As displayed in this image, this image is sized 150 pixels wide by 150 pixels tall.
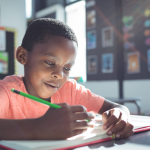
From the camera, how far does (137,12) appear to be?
3107mm

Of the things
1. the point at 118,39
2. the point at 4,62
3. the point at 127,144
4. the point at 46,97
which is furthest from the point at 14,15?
the point at 118,39

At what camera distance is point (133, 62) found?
10.4 feet

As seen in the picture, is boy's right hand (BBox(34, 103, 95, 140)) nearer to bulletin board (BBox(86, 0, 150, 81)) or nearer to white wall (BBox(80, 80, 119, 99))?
bulletin board (BBox(86, 0, 150, 81))

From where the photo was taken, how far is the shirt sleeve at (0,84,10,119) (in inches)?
21.7

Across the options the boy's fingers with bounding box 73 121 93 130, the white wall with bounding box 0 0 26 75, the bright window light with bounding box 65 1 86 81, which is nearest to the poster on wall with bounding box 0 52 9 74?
the white wall with bounding box 0 0 26 75

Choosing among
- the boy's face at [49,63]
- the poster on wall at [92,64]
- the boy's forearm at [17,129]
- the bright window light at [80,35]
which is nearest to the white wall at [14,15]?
the boy's face at [49,63]

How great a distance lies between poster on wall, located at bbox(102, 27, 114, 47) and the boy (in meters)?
2.81

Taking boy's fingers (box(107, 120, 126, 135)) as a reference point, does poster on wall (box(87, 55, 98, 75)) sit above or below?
above

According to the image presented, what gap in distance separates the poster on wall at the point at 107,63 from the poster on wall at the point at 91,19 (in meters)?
0.66

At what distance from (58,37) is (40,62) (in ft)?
0.32

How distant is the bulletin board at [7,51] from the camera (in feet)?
5.69

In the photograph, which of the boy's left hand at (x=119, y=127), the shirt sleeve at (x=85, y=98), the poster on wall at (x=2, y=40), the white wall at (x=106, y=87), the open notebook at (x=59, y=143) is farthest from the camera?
the white wall at (x=106, y=87)

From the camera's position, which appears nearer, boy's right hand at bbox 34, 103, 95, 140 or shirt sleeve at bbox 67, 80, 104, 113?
boy's right hand at bbox 34, 103, 95, 140

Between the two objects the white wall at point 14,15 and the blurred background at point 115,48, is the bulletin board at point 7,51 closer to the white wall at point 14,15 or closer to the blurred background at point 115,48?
the white wall at point 14,15
